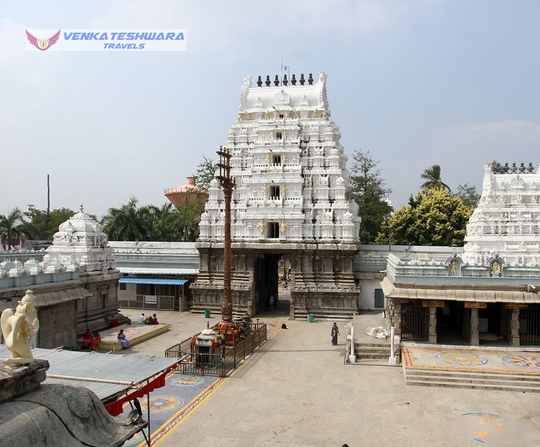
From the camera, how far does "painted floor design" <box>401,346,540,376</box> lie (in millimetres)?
18234

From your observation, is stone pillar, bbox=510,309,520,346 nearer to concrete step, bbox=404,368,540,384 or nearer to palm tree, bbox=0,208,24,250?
concrete step, bbox=404,368,540,384

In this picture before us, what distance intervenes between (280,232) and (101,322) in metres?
12.5

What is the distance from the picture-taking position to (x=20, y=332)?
6.98m

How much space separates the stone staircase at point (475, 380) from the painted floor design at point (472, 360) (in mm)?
252

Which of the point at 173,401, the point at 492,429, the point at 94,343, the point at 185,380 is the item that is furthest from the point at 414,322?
the point at 94,343

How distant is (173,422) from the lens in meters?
14.2

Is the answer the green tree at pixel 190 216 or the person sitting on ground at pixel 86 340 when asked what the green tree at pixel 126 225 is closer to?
the green tree at pixel 190 216

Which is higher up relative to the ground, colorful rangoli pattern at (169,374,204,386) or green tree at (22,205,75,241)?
green tree at (22,205,75,241)

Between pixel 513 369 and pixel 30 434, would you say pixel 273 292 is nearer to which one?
pixel 513 369

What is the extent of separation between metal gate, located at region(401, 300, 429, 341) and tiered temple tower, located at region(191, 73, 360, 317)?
8.27 meters

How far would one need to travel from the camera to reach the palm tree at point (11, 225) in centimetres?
4975

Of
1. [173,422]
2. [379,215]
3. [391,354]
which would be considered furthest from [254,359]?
[379,215]

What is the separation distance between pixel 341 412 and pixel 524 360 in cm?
923

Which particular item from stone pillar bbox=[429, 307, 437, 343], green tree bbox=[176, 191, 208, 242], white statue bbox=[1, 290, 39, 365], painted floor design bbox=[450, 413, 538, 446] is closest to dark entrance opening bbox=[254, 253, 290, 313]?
stone pillar bbox=[429, 307, 437, 343]
